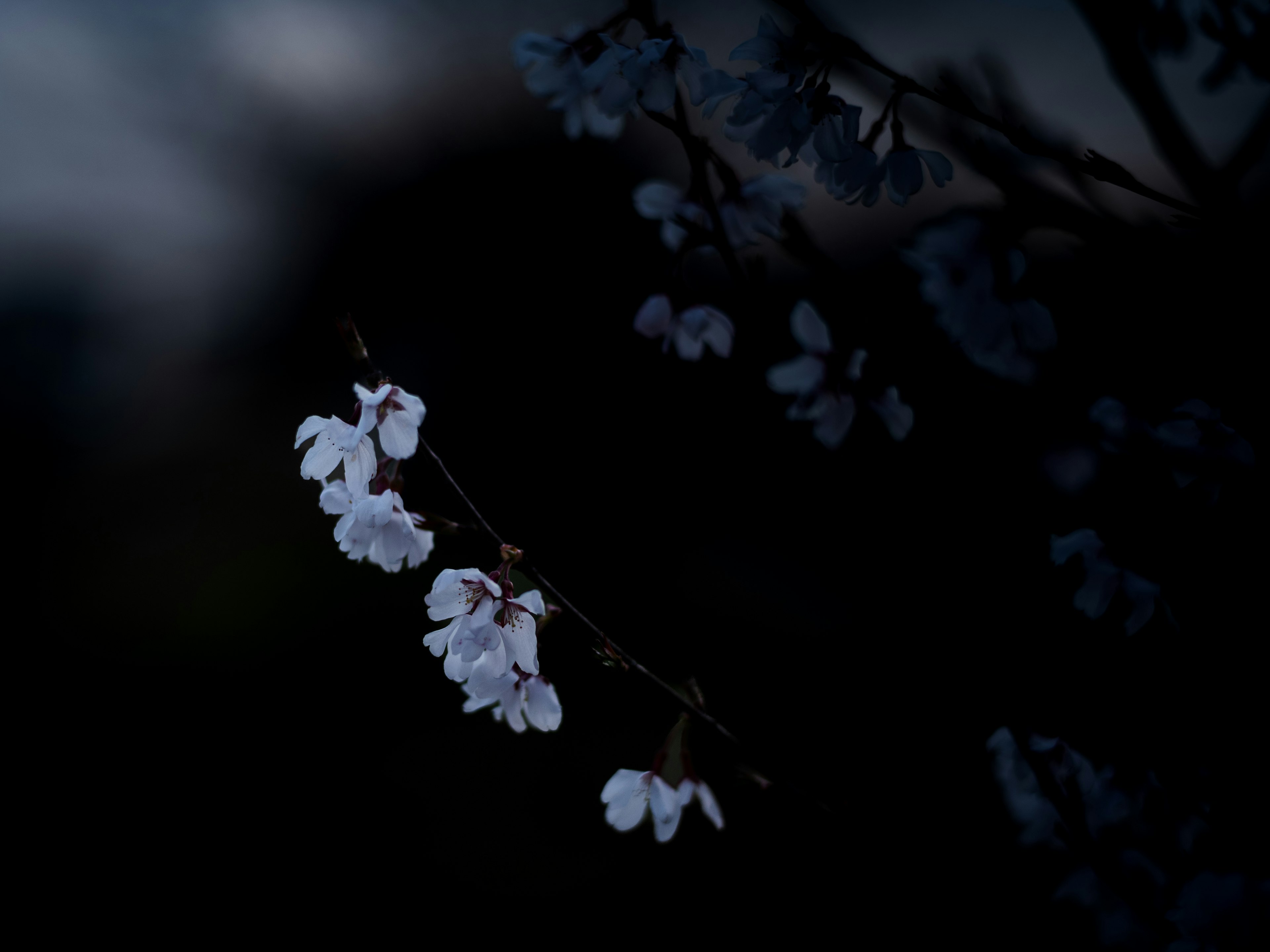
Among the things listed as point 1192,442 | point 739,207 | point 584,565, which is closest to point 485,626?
point 739,207

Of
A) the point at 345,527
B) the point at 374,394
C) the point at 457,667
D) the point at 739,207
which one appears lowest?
the point at 457,667

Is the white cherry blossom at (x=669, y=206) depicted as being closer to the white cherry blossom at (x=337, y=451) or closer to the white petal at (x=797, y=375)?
the white petal at (x=797, y=375)

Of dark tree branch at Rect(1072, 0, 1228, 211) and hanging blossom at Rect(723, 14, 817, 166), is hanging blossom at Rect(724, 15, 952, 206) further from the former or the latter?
dark tree branch at Rect(1072, 0, 1228, 211)

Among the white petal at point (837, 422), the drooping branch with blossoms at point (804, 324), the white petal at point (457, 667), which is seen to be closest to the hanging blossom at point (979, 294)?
the drooping branch with blossoms at point (804, 324)

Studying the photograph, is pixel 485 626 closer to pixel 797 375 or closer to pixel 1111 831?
pixel 797 375

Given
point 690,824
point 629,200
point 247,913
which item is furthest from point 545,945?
point 629,200

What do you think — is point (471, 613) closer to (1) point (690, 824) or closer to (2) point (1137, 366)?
(2) point (1137, 366)
